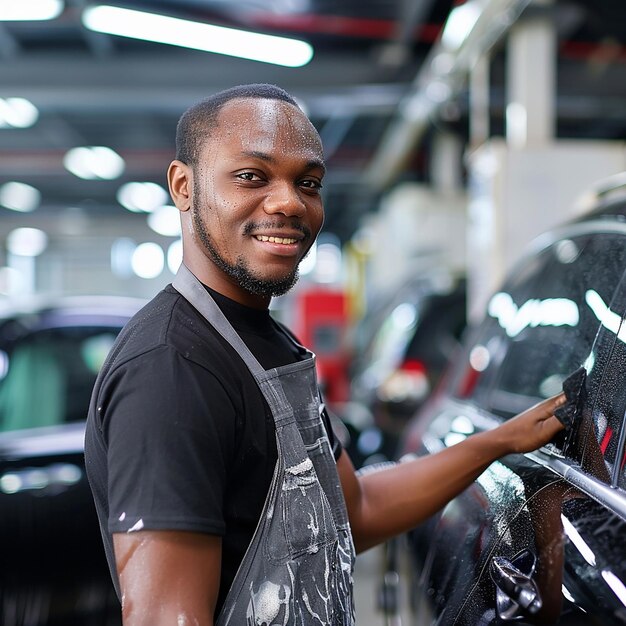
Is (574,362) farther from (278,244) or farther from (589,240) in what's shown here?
(278,244)

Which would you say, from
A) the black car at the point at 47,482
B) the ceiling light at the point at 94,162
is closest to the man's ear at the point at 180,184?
the black car at the point at 47,482

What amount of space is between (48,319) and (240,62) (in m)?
5.94

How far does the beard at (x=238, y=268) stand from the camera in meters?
1.57

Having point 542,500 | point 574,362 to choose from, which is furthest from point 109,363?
point 574,362

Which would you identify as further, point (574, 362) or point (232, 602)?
point (574, 362)

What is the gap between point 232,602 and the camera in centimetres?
139

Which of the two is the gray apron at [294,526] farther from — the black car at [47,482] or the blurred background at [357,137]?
the black car at [47,482]

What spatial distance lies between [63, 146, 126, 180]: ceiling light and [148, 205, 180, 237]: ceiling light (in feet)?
13.6

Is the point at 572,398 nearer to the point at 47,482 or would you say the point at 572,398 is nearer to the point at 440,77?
the point at 47,482

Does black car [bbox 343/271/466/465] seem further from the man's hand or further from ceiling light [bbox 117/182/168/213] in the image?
ceiling light [bbox 117/182/168/213]

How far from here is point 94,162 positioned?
16.5 meters

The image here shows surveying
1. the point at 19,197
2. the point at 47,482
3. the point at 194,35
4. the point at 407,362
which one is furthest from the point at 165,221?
the point at 47,482

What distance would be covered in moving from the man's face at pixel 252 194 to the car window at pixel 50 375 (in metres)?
2.16

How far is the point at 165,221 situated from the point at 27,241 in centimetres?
556
